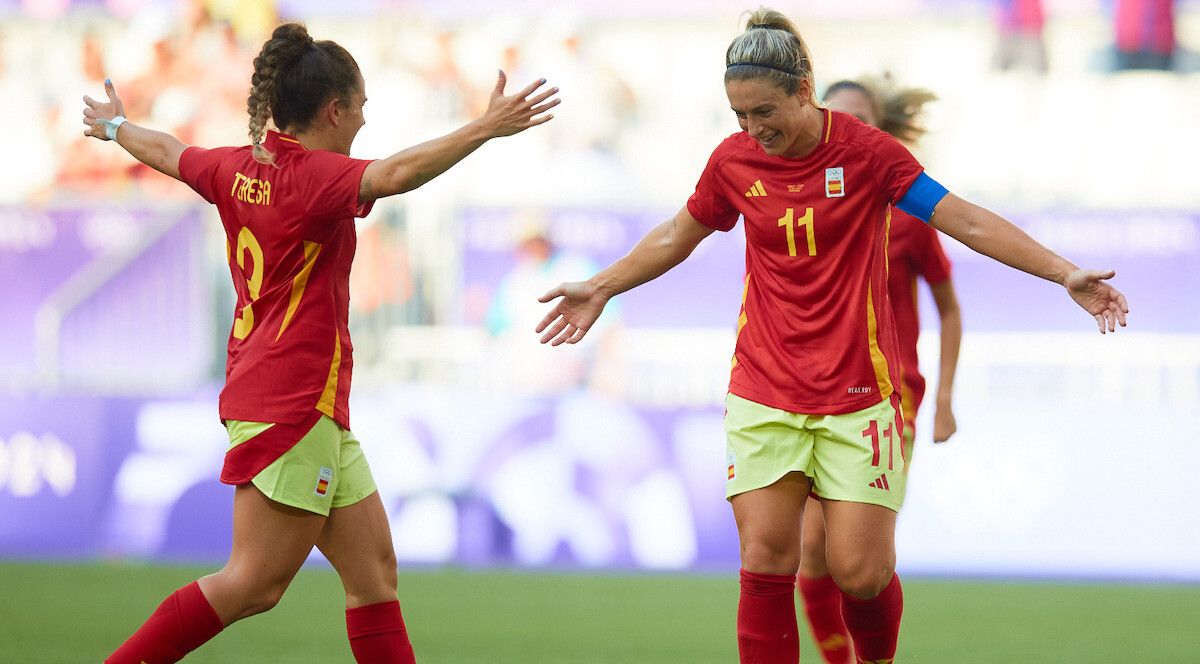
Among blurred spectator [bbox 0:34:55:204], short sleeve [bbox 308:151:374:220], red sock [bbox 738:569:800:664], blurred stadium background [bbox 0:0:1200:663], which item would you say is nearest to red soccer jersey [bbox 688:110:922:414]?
red sock [bbox 738:569:800:664]

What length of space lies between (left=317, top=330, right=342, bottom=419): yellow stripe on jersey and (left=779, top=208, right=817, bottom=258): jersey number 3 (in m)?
1.19

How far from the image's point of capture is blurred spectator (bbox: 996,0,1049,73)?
33.7ft

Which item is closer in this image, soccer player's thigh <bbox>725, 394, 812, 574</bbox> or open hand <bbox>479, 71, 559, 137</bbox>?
open hand <bbox>479, 71, 559, 137</bbox>

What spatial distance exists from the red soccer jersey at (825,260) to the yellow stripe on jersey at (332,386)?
1093 mm

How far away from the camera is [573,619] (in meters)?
7.37

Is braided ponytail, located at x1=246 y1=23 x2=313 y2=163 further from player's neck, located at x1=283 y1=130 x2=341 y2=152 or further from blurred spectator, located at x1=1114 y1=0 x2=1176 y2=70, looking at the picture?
blurred spectator, located at x1=1114 y1=0 x2=1176 y2=70

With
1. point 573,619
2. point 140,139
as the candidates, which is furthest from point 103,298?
point 140,139

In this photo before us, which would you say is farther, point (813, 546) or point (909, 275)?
point (909, 275)

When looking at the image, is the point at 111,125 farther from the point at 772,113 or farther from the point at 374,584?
the point at 772,113

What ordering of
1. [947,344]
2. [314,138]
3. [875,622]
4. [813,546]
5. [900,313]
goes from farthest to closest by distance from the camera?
[947,344], [900,313], [813,546], [875,622], [314,138]

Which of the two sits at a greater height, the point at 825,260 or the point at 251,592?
the point at 825,260

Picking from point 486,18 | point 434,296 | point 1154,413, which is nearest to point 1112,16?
point 1154,413

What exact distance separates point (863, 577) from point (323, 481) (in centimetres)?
144

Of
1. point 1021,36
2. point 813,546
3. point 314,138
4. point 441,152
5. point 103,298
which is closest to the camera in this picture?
point 441,152
